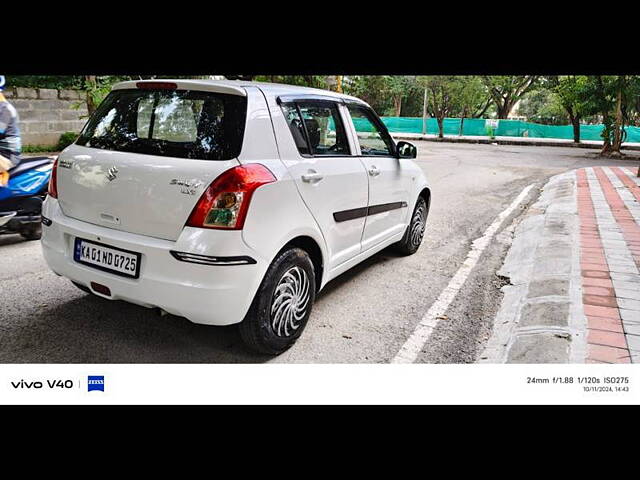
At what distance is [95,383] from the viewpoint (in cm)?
193

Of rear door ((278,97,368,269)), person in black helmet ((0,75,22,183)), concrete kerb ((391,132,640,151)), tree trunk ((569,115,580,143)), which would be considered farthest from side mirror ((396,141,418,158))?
tree trunk ((569,115,580,143))

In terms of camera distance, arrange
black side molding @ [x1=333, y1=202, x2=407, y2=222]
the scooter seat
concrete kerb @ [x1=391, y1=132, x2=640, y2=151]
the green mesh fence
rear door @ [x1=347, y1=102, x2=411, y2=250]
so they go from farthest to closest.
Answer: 1. concrete kerb @ [x1=391, y1=132, x2=640, y2=151]
2. the green mesh fence
3. the scooter seat
4. rear door @ [x1=347, y1=102, x2=411, y2=250]
5. black side molding @ [x1=333, y1=202, x2=407, y2=222]

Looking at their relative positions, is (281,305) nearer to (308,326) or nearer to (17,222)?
(308,326)

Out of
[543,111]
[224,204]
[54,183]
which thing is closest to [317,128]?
[224,204]

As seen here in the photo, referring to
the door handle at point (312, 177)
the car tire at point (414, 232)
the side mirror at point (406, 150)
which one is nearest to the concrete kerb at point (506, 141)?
the car tire at point (414, 232)

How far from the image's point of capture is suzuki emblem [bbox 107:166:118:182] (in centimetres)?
219

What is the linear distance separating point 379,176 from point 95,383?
7.13 ft

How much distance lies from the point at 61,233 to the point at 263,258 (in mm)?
1085

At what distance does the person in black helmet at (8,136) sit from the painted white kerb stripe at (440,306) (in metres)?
3.28

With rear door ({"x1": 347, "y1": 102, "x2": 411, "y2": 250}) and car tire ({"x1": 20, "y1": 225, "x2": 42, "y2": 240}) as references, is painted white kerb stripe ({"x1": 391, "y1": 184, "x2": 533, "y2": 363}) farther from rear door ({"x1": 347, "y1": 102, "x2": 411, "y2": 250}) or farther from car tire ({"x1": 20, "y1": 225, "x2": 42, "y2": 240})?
car tire ({"x1": 20, "y1": 225, "x2": 42, "y2": 240})

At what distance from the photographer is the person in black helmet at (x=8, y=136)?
Result: 3441 mm

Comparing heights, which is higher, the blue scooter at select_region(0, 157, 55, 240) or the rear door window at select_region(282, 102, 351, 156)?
the rear door window at select_region(282, 102, 351, 156)

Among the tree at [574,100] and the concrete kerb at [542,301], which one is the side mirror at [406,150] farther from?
the tree at [574,100]
